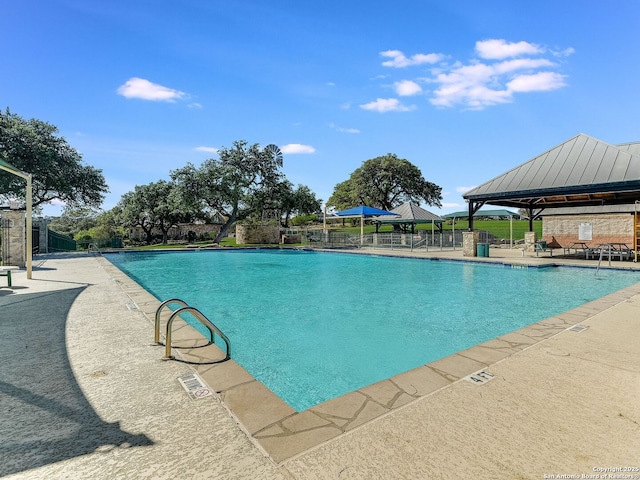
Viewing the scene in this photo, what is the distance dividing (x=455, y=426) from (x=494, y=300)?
6.48 meters

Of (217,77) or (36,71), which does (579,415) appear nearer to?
(217,77)

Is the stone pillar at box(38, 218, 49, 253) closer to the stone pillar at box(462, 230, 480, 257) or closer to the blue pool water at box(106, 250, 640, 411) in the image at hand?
the blue pool water at box(106, 250, 640, 411)

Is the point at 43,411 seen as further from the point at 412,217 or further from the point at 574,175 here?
the point at 412,217

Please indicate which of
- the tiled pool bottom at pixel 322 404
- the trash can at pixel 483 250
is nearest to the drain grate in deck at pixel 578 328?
the tiled pool bottom at pixel 322 404

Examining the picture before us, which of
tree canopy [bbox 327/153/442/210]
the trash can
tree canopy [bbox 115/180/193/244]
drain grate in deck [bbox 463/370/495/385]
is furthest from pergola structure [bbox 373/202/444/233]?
drain grate in deck [bbox 463/370/495/385]

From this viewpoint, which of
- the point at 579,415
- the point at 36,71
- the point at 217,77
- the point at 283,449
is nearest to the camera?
the point at 283,449

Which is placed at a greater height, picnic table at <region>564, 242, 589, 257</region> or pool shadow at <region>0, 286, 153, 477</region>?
picnic table at <region>564, 242, 589, 257</region>

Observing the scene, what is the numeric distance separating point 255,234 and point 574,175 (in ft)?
69.1

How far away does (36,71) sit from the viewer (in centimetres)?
1202

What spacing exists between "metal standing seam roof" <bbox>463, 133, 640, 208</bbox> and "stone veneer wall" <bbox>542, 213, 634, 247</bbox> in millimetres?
2413

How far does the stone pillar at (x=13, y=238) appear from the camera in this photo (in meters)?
11.6

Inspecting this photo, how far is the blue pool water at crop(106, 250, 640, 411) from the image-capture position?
434 centimetres

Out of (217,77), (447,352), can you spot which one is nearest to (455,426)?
(447,352)

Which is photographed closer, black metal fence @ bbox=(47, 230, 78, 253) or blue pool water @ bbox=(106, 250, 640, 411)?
blue pool water @ bbox=(106, 250, 640, 411)
